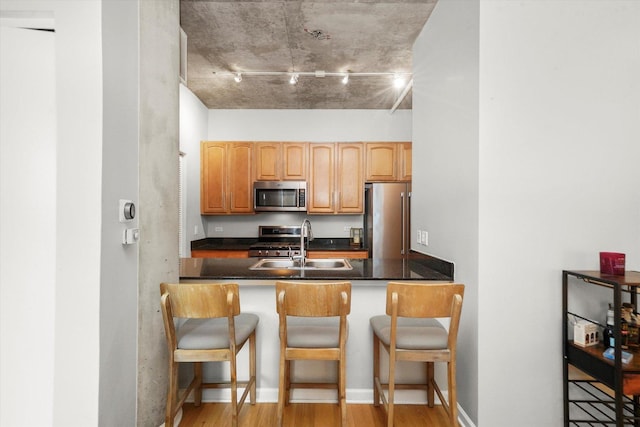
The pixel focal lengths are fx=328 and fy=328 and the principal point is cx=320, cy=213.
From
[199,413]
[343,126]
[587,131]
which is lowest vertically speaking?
[199,413]

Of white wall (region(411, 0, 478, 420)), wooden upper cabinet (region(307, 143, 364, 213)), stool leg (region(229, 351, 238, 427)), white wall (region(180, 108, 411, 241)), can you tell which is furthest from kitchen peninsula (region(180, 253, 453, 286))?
white wall (region(180, 108, 411, 241))

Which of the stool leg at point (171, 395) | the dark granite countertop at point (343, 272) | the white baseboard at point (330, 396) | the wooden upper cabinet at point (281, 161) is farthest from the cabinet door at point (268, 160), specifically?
the stool leg at point (171, 395)

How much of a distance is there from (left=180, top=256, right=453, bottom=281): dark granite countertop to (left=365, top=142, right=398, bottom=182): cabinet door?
7.13ft

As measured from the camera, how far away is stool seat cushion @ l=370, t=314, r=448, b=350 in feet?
5.75

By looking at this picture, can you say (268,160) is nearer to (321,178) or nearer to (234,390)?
(321,178)

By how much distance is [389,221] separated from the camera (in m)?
4.31

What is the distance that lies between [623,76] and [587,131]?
0.38m

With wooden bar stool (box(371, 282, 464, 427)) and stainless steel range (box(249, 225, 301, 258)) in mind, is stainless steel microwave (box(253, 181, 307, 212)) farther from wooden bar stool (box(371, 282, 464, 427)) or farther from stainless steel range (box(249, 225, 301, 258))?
wooden bar stool (box(371, 282, 464, 427))

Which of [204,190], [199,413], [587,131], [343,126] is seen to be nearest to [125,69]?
[199,413]

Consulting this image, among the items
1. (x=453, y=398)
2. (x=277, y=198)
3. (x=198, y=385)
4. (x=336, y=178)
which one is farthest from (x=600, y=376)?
(x=277, y=198)

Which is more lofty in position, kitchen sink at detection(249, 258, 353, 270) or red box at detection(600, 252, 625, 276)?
red box at detection(600, 252, 625, 276)

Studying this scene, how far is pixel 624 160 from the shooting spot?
1.90m

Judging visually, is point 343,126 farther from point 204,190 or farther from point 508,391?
point 508,391

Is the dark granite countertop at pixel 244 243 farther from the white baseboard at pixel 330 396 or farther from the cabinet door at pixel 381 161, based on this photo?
the white baseboard at pixel 330 396
